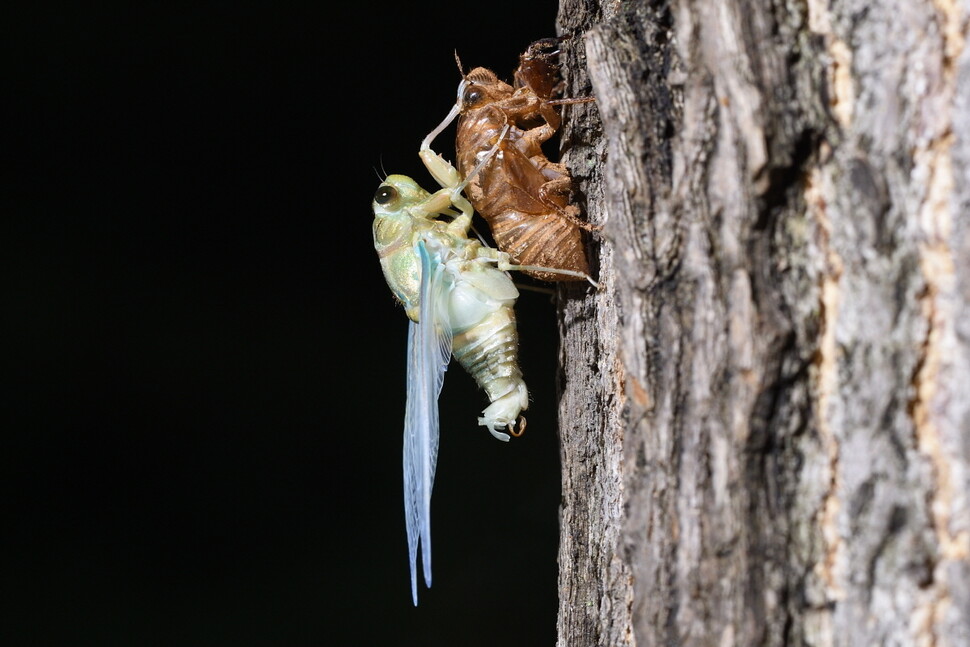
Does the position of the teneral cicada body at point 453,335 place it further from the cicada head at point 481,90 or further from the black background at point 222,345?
the black background at point 222,345

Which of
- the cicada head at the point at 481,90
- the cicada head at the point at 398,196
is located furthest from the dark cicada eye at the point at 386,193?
the cicada head at the point at 481,90

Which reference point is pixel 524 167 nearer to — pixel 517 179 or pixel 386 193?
pixel 517 179

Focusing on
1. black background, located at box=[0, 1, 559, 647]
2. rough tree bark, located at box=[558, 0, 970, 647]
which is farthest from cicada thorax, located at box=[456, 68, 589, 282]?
black background, located at box=[0, 1, 559, 647]

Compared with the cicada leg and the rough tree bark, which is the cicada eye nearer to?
the cicada leg

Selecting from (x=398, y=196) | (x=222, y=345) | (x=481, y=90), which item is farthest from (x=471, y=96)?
(x=222, y=345)

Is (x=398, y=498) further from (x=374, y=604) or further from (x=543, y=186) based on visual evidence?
(x=543, y=186)

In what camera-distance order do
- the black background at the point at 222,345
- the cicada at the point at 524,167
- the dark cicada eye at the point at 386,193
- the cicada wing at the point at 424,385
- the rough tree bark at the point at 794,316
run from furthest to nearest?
the black background at the point at 222,345 < the dark cicada eye at the point at 386,193 < the cicada wing at the point at 424,385 < the cicada at the point at 524,167 < the rough tree bark at the point at 794,316
